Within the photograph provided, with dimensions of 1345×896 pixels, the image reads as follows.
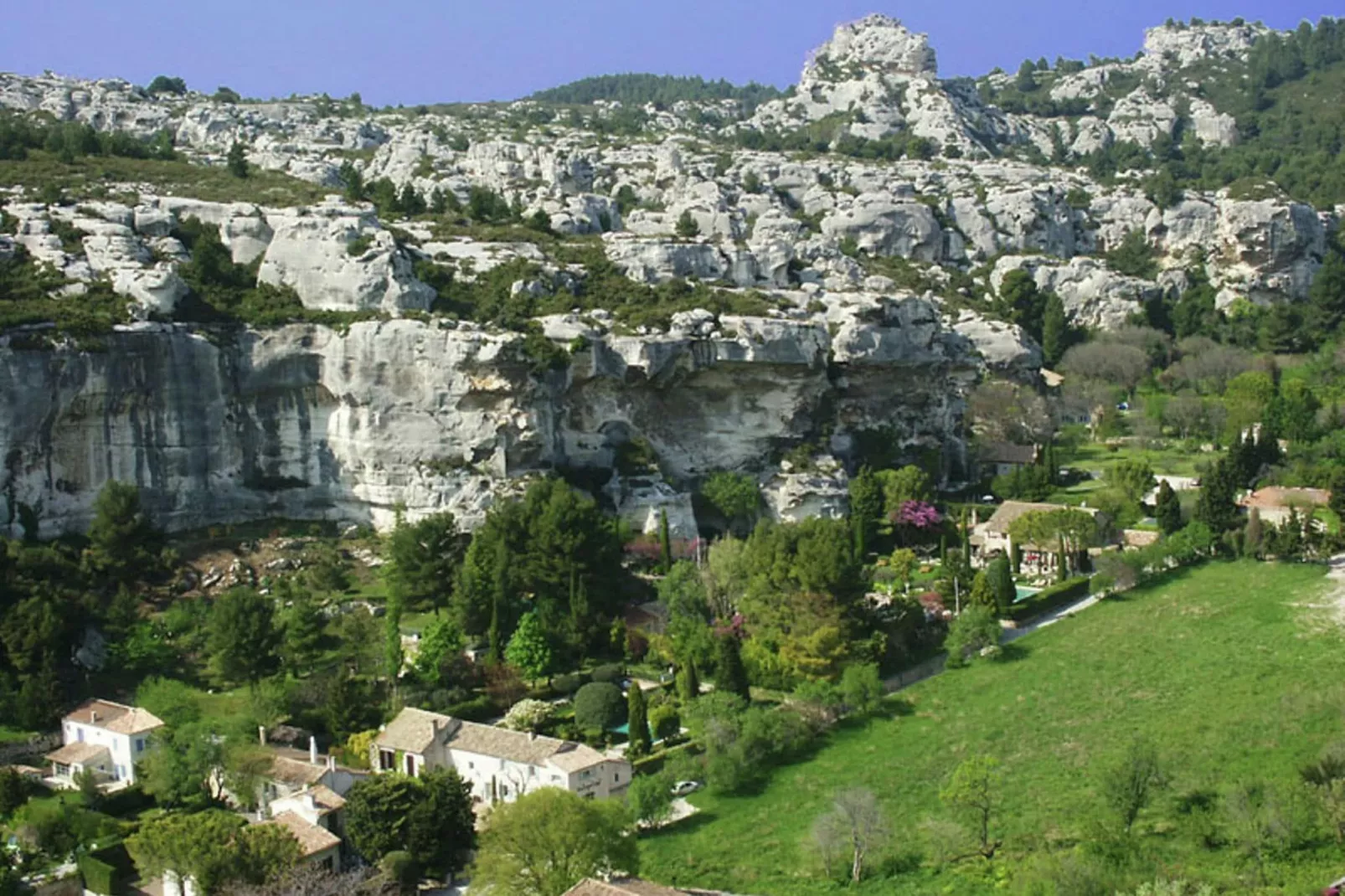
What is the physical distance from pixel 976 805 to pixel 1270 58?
135444mm

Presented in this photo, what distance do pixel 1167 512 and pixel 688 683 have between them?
23675mm

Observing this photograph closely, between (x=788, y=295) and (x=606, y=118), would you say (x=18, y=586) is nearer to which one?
(x=788, y=295)

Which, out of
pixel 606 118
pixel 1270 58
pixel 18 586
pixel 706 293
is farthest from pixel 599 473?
pixel 1270 58

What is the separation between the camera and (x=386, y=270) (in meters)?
53.8

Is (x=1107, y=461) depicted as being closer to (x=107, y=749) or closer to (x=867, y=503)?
(x=867, y=503)

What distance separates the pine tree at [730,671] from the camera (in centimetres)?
3909

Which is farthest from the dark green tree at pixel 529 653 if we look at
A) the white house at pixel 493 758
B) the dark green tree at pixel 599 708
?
the white house at pixel 493 758

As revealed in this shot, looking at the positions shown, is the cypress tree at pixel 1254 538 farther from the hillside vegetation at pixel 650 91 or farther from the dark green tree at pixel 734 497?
the hillside vegetation at pixel 650 91

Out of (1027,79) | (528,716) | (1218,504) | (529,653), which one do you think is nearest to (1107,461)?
(1218,504)

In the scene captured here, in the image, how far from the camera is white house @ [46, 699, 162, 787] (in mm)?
34719

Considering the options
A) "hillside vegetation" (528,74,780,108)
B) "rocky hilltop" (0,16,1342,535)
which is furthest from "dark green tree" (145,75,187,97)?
"hillside vegetation" (528,74,780,108)

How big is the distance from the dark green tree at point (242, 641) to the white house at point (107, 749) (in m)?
3.27

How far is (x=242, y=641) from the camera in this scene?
128 feet

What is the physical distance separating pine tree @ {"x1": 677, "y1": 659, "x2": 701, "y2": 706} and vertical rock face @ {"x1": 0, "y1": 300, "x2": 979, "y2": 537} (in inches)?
491
